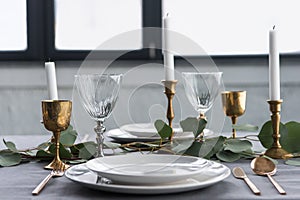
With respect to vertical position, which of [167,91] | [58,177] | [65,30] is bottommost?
[58,177]

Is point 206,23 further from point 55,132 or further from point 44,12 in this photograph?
point 55,132

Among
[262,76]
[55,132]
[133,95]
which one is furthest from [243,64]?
[55,132]

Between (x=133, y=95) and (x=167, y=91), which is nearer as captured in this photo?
(x=167, y=91)

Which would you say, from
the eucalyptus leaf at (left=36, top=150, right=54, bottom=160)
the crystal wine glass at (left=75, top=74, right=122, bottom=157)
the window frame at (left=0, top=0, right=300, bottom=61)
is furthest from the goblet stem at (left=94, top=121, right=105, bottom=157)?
the window frame at (left=0, top=0, right=300, bottom=61)

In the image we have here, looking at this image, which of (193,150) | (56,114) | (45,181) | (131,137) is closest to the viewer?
(45,181)

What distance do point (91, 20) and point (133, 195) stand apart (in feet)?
6.38

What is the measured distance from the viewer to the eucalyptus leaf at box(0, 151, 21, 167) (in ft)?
3.72

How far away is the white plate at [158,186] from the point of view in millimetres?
799

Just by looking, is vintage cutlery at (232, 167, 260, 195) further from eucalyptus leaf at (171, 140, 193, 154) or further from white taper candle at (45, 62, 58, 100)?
white taper candle at (45, 62, 58, 100)

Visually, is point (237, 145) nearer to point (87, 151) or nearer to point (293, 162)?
point (293, 162)

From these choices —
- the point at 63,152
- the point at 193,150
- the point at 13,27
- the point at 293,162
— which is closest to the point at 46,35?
the point at 13,27

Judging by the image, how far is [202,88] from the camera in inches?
47.4

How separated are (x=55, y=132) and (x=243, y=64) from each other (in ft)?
5.55

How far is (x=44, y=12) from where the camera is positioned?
8.66ft
